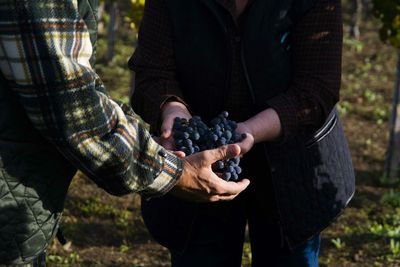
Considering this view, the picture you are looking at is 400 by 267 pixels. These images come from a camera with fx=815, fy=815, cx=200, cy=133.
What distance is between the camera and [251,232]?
118 inches

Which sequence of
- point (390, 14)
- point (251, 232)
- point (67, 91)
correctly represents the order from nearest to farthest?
point (67, 91) → point (251, 232) → point (390, 14)

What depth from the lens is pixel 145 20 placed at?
2863mm

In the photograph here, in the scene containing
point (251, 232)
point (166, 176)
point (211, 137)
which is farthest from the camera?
point (251, 232)

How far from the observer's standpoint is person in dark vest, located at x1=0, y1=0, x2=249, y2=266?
194 cm

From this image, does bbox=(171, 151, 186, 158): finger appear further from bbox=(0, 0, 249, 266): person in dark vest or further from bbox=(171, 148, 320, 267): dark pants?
bbox=(171, 148, 320, 267): dark pants

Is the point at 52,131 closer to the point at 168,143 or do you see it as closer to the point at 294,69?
the point at 168,143

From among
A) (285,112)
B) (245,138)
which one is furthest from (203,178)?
(285,112)

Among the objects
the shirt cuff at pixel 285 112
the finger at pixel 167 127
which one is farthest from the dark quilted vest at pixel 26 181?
the shirt cuff at pixel 285 112

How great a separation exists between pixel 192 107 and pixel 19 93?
985mm

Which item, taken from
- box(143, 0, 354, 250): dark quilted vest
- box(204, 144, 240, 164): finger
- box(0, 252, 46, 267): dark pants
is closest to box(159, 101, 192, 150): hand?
box(143, 0, 354, 250): dark quilted vest

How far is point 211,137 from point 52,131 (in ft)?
2.21

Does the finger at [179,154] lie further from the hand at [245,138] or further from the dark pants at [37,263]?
the dark pants at [37,263]

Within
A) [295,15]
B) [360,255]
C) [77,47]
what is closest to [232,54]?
[295,15]

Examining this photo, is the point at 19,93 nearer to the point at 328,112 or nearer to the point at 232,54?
the point at 232,54
